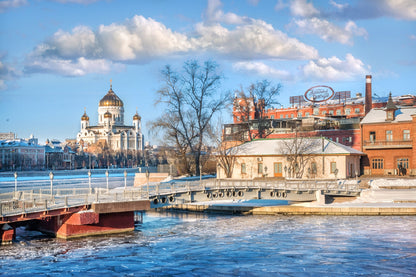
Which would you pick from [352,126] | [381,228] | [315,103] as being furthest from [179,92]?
[315,103]

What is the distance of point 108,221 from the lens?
115 ft

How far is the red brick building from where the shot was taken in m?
61.3

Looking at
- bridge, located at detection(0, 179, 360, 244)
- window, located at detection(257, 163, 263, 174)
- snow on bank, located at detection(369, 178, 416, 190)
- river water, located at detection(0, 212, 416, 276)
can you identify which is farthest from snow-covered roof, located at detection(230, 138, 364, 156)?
river water, located at detection(0, 212, 416, 276)

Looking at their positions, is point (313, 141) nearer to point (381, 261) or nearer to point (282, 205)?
point (282, 205)

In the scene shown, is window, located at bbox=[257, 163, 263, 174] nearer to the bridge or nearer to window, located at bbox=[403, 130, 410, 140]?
window, located at bbox=[403, 130, 410, 140]

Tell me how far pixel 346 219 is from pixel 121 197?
683 inches

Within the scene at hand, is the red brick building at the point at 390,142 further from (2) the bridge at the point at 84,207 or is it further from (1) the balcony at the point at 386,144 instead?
(2) the bridge at the point at 84,207

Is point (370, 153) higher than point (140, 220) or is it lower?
higher

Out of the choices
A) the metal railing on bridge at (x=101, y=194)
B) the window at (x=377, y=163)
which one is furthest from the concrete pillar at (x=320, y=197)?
the window at (x=377, y=163)

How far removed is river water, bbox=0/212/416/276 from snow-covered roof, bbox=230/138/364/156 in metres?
21.0

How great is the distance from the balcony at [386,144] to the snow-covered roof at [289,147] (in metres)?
1.78

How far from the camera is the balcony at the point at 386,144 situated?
201 feet

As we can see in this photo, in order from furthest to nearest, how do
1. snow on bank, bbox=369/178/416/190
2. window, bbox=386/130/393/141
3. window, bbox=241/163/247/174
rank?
window, bbox=241/163/247/174, window, bbox=386/130/393/141, snow on bank, bbox=369/178/416/190

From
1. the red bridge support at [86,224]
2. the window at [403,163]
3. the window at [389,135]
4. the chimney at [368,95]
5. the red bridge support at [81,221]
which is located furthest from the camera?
the chimney at [368,95]
